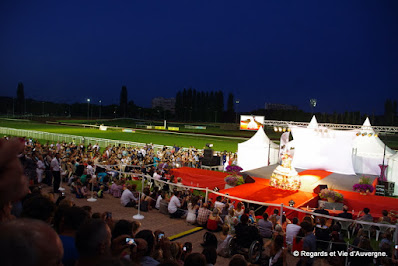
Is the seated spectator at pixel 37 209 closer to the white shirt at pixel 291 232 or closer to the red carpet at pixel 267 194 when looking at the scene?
the white shirt at pixel 291 232

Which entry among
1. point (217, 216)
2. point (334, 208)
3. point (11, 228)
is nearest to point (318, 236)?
point (217, 216)

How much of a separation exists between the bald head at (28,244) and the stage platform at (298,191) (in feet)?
36.4

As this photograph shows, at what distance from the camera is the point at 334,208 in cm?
1237

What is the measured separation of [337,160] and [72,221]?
→ 20.3 m

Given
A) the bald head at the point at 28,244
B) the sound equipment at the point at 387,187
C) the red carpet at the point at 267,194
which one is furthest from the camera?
the sound equipment at the point at 387,187

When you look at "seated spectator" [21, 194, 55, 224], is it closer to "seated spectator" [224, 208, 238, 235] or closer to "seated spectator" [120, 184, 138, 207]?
"seated spectator" [224, 208, 238, 235]

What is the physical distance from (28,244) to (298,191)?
14.8 metres

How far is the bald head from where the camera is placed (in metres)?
1.10

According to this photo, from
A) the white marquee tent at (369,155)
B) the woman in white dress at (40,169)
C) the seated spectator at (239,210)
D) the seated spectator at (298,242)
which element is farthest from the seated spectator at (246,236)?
the white marquee tent at (369,155)

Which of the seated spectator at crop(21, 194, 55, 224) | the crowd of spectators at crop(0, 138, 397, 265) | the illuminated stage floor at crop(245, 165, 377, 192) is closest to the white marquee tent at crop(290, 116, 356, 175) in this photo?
the illuminated stage floor at crop(245, 165, 377, 192)

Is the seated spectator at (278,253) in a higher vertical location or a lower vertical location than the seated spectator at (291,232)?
higher

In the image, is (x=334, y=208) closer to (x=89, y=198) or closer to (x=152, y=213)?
(x=152, y=213)

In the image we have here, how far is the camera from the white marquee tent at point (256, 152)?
75.2 ft

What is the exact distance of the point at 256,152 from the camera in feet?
75.9
